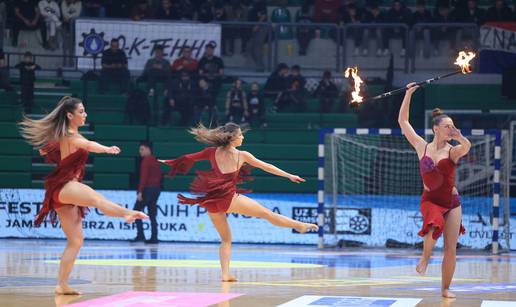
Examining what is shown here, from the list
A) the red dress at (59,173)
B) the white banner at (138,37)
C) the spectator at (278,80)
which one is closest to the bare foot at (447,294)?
the red dress at (59,173)

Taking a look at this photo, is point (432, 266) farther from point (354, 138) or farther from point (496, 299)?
point (354, 138)

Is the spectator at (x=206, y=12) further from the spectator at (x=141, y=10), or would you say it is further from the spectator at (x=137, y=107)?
the spectator at (x=137, y=107)

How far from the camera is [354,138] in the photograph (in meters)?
23.6

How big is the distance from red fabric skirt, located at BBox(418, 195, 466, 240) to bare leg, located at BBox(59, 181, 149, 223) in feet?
10.2

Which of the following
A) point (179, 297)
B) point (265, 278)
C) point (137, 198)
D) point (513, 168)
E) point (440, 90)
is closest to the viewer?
point (179, 297)

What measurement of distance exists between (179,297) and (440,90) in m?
17.2

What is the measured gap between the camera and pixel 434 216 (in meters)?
11.1

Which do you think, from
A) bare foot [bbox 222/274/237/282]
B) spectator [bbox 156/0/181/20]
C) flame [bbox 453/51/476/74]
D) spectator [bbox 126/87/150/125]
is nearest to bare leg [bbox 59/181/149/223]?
bare foot [bbox 222/274/237/282]

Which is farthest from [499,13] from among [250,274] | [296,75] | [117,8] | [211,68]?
[250,274]

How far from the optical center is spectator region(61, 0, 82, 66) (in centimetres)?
2648

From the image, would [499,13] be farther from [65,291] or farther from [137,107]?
[65,291]

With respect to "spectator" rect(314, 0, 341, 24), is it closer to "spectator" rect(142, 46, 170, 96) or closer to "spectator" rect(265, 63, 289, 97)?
"spectator" rect(265, 63, 289, 97)

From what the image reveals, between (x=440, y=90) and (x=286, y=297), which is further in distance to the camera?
(x=440, y=90)

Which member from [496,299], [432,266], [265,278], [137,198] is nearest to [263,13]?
[137,198]
